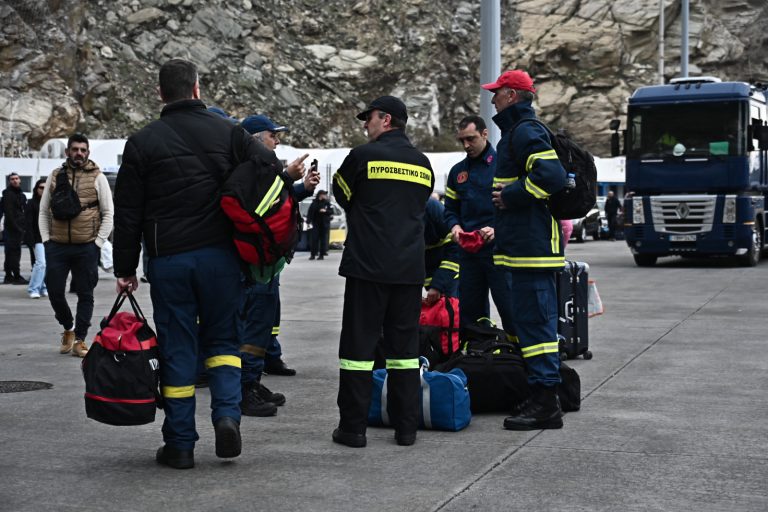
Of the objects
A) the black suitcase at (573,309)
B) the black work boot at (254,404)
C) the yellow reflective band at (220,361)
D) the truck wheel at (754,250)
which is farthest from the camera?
the truck wheel at (754,250)

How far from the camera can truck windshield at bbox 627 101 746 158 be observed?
21.9 metres

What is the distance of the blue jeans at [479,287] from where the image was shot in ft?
27.5

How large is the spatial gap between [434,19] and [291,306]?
→ 49588mm

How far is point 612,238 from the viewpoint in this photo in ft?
128

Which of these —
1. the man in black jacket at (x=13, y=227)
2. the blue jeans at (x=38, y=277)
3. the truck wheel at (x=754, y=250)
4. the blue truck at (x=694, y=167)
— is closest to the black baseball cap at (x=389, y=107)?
the blue jeans at (x=38, y=277)

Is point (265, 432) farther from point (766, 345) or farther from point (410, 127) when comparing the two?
point (410, 127)

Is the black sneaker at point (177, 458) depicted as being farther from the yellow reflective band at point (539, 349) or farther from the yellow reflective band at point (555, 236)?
the yellow reflective band at point (555, 236)

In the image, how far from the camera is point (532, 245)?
699 cm

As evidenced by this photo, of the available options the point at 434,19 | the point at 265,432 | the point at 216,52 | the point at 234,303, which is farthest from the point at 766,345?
the point at 434,19

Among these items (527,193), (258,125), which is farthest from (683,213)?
(527,193)

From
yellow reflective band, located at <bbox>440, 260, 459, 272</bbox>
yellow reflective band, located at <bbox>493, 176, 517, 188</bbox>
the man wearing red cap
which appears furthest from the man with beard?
the man wearing red cap

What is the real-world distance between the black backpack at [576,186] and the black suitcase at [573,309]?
238cm

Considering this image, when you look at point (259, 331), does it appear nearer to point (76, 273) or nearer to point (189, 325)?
point (189, 325)

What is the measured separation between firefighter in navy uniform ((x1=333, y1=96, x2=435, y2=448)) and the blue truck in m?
16.3
